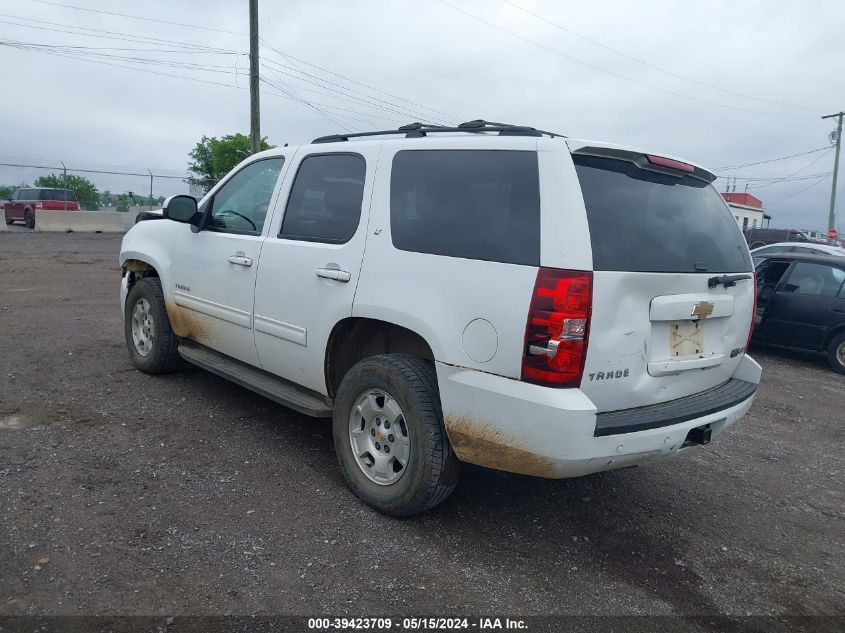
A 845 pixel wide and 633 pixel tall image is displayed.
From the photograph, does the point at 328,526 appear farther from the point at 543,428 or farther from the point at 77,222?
the point at 77,222

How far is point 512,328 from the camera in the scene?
2867mm

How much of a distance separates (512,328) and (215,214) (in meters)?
2.94

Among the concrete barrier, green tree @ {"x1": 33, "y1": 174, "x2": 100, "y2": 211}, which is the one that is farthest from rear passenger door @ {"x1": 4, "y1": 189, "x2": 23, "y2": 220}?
green tree @ {"x1": 33, "y1": 174, "x2": 100, "y2": 211}

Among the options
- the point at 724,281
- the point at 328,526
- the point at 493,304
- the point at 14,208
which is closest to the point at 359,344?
the point at 328,526

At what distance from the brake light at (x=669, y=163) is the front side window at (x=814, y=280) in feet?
20.3

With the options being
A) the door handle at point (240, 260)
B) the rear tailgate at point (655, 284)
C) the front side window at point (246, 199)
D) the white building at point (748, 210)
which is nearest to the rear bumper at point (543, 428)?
the rear tailgate at point (655, 284)

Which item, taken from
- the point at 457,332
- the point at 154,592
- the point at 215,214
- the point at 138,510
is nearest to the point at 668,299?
the point at 457,332

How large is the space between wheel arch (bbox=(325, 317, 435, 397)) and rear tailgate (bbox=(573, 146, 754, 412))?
105 centimetres

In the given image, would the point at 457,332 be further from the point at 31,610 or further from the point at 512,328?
the point at 31,610

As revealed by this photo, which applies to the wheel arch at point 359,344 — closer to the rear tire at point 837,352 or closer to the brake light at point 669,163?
the brake light at point 669,163

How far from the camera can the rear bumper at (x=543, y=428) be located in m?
2.79

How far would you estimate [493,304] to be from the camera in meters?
2.93

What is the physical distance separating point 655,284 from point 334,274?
170 centimetres

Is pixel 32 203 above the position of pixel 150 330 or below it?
above
